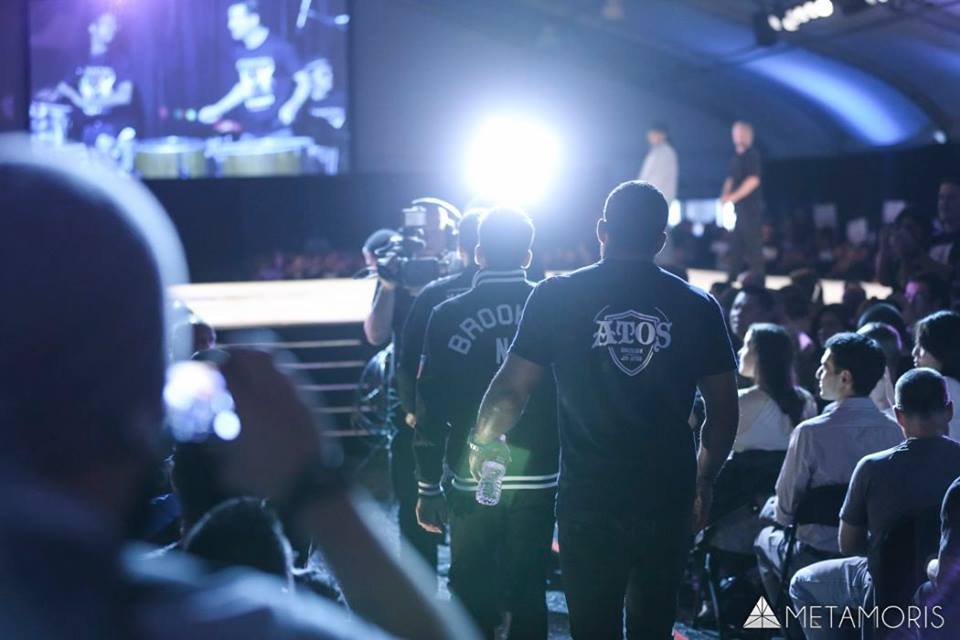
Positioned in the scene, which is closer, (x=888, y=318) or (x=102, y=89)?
(x=888, y=318)

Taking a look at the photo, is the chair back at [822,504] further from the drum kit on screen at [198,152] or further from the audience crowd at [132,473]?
the drum kit on screen at [198,152]

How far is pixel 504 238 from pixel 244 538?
2.39 m

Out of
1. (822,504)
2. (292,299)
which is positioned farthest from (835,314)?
(292,299)

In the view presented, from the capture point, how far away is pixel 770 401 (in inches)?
159

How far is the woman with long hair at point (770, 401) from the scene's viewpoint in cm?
401

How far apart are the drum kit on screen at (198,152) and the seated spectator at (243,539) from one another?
489 inches

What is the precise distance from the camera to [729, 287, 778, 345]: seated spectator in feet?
18.7

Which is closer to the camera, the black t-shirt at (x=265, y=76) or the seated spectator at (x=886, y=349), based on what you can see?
the seated spectator at (x=886, y=349)

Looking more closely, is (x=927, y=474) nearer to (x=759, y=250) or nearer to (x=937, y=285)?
(x=937, y=285)

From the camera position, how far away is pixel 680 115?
1745 cm

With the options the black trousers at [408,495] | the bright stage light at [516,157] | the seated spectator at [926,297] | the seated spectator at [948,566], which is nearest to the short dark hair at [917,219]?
the seated spectator at [926,297]

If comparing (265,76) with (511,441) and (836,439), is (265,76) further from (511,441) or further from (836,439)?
(836,439)

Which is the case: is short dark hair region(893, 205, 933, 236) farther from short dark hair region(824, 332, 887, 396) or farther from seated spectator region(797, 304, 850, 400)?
short dark hair region(824, 332, 887, 396)

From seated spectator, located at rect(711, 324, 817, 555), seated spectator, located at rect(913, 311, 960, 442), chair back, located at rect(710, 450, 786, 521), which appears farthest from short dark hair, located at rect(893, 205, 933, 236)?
chair back, located at rect(710, 450, 786, 521)
